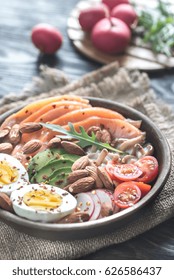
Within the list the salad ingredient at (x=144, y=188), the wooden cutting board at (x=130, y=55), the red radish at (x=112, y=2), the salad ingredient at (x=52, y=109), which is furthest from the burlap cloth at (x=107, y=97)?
the red radish at (x=112, y=2)

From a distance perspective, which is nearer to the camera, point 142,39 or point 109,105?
point 109,105

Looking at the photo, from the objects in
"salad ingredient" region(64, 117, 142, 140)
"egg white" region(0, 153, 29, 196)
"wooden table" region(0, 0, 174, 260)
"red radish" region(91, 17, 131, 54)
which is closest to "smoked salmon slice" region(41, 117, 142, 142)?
"salad ingredient" region(64, 117, 142, 140)

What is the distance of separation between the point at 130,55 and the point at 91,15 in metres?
0.44

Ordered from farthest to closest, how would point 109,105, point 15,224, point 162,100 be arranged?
point 162,100, point 109,105, point 15,224

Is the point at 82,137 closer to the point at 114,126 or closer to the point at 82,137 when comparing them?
the point at 82,137

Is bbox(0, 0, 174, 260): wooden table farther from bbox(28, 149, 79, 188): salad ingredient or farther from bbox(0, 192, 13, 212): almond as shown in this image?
bbox(0, 192, 13, 212): almond

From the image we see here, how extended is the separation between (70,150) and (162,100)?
1.12m

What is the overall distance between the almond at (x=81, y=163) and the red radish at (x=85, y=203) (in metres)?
0.14

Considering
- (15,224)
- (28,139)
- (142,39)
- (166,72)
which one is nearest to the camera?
(15,224)

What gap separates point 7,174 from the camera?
2531mm

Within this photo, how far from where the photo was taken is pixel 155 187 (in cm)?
245

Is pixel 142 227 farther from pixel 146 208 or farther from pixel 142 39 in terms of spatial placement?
pixel 142 39

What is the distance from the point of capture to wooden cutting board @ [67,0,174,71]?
3.85 metres

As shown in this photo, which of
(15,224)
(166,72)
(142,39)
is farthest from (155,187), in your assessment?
(142,39)
